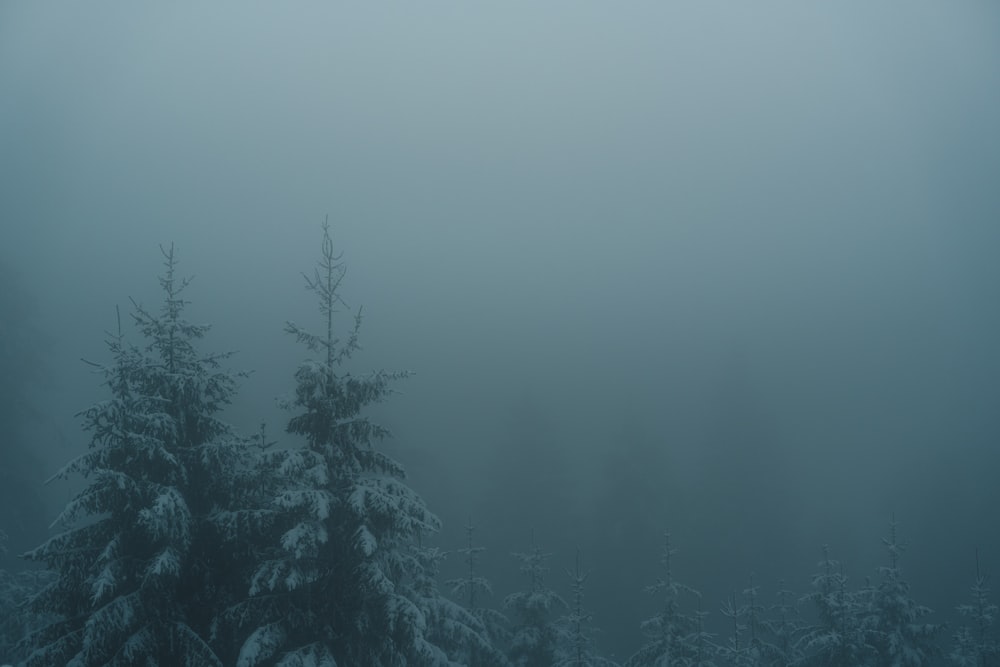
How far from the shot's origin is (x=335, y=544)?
9.44 metres

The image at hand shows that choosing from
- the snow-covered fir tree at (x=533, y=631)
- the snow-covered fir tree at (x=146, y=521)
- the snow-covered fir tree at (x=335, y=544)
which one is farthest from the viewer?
the snow-covered fir tree at (x=533, y=631)

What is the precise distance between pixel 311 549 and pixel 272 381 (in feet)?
231

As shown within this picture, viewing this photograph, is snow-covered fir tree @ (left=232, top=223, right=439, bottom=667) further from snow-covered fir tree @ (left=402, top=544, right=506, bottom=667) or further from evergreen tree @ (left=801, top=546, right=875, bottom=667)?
evergreen tree @ (left=801, top=546, right=875, bottom=667)

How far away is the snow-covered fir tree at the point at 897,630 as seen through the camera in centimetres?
1602

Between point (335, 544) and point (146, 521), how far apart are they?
269cm

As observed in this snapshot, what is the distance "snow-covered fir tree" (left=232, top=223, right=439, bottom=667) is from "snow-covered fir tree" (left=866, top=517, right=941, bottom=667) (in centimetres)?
1400

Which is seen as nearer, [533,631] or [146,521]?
[146,521]

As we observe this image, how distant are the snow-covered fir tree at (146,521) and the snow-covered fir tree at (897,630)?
664 inches

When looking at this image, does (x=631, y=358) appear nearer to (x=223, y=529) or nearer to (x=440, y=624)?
(x=440, y=624)

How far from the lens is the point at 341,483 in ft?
31.2

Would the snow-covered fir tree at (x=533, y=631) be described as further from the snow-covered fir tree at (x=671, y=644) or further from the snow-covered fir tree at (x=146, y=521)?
the snow-covered fir tree at (x=146, y=521)

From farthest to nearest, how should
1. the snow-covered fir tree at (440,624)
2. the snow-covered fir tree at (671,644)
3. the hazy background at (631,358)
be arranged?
1. the hazy background at (631,358)
2. the snow-covered fir tree at (671,644)
3. the snow-covered fir tree at (440,624)

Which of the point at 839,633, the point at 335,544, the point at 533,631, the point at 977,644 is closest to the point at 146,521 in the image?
the point at 335,544

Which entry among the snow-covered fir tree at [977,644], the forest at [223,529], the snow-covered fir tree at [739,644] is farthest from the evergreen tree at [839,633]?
the forest at [223,529]
